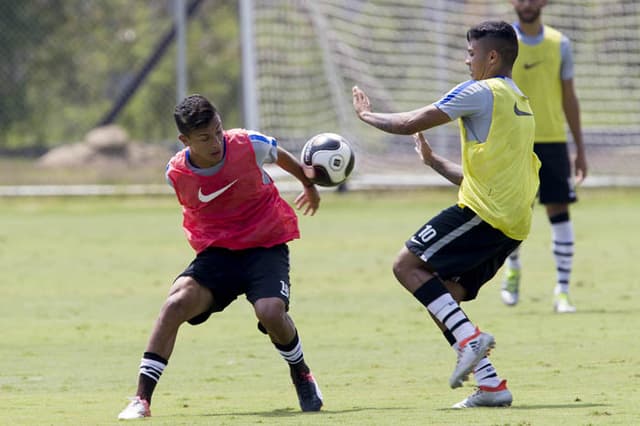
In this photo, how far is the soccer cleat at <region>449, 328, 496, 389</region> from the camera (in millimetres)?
6535

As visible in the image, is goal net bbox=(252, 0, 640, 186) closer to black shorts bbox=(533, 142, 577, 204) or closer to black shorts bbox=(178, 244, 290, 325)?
black shorts bbox=(533, 142, 577, 204)

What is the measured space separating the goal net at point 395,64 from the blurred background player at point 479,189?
575 inches

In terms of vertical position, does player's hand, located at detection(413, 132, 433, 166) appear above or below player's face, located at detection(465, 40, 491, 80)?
below

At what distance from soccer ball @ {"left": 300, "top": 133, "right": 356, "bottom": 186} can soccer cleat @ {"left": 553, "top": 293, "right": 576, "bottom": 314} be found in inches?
146

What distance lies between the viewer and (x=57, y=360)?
8.79 m

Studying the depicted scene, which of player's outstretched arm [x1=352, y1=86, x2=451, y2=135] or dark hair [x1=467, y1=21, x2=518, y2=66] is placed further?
dark hair [x1=467, y1=21, x2=518, y2=66]

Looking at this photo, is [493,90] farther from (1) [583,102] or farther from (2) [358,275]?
(1) [583,102]

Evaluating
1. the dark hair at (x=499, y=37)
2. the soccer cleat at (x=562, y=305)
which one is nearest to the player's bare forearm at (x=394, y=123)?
the dark hair at (x=499, y=37)


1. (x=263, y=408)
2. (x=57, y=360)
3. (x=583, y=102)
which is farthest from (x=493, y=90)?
→ (x=583, y=102)

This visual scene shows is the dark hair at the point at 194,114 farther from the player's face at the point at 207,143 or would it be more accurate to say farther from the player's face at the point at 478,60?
the player's face at the point at 478,60

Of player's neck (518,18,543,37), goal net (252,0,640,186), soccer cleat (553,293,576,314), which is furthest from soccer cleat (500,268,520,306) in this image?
goal net (252,0,640,186)

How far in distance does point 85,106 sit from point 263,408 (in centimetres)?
1825

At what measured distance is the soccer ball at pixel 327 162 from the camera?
7.38 m

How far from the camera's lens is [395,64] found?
72.4 ft
